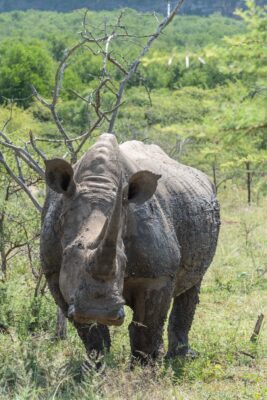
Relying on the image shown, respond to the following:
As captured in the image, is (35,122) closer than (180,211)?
No

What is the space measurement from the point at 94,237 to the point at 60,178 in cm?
57

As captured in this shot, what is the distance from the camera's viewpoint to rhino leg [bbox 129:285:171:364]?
6.04 meters

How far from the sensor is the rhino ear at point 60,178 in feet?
17.5

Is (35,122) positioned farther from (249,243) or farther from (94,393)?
(94,393)

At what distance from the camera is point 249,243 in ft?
50.0

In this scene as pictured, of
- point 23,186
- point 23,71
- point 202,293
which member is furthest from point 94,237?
point 23,71

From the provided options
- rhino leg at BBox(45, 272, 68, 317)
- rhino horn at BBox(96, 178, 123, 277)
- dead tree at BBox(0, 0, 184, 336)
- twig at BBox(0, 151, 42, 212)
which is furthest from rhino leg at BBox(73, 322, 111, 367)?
twig at BBox(0, 151, 42, 212)

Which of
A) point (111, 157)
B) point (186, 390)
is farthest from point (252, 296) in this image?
point (111, 157)

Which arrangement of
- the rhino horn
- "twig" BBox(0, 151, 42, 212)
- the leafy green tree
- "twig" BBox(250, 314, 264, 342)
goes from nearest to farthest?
the rhino horn < "twig" BBox(0, 151, 42, 212) < "twig" BBox(250, 314, 264, 342) < the leafy green tree

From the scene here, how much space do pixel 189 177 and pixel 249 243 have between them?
8.18 metres

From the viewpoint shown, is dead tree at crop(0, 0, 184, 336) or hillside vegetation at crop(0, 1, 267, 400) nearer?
hillside vegetation at crop(0, 1, 267, 400)

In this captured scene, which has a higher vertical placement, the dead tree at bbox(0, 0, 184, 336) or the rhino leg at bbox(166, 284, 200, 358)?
the dead tree at bbox(0, 0, 184, 336)

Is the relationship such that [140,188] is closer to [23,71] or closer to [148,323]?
[148,323]

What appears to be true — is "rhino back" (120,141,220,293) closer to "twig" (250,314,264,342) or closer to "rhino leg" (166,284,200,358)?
"rhino leg" (166,284,200,358)
